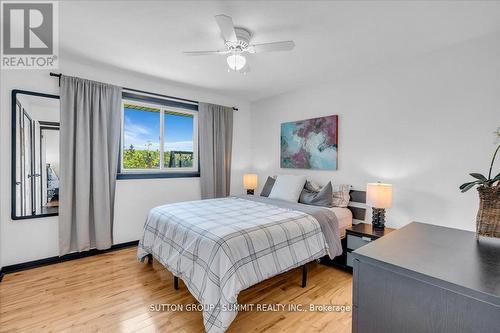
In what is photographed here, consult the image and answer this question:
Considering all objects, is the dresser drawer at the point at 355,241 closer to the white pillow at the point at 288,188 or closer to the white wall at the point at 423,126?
the white wall at the point at 423,126

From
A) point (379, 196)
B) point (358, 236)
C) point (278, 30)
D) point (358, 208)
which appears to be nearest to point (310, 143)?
point (358, 208)

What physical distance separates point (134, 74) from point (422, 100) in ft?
12.1

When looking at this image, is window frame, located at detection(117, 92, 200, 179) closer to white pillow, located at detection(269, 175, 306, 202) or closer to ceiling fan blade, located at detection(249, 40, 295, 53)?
white pillow, located at detection(269, 175, 306, 202)

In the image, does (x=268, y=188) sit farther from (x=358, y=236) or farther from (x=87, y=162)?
(x=87, y=162)

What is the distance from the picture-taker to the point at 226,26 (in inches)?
70.7

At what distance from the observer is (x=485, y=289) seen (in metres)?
0.72

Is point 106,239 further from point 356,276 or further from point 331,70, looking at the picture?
point 331,70

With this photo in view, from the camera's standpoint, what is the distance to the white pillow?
134 inches

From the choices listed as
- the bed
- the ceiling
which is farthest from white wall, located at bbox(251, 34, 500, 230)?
the bed

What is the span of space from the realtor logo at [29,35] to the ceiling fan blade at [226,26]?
1348 millimetres

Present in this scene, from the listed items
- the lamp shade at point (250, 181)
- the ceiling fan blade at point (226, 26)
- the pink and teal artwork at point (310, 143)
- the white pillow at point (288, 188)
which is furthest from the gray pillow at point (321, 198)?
the ceiling fan blade at point (226, 26)

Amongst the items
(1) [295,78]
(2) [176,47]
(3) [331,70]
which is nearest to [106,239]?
(2) [176,47]

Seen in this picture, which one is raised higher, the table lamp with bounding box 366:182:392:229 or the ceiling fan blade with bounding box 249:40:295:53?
the ceiling fan blade with bounding box 249:40:295:53

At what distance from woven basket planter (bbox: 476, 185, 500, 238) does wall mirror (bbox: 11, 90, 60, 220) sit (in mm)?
3925
